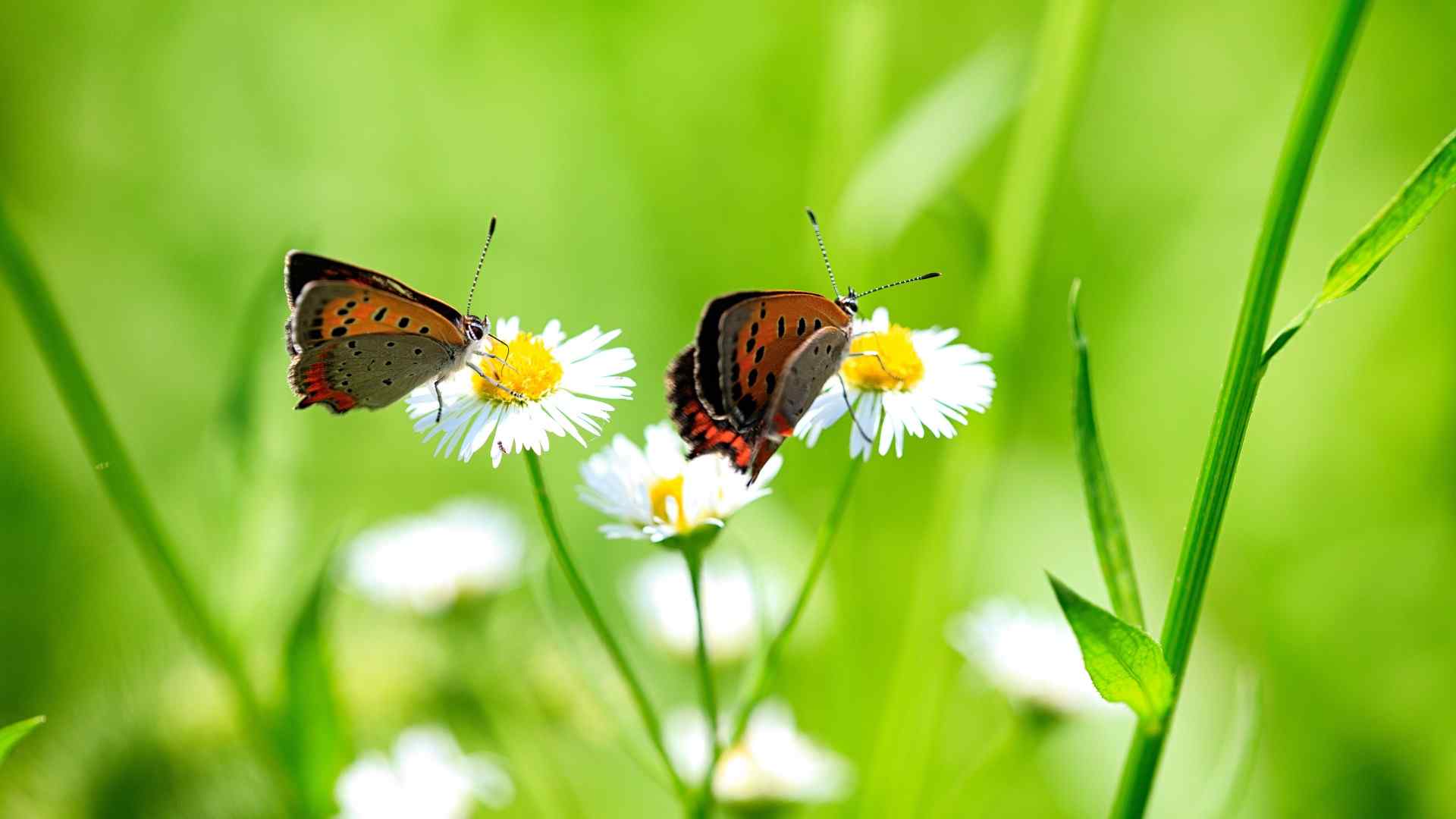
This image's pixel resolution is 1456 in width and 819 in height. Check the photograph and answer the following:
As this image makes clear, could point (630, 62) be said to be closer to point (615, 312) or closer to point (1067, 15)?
point (615, 312)

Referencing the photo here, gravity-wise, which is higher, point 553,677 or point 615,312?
point 615,312

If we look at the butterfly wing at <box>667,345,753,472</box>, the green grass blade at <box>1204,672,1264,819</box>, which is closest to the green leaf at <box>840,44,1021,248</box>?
the butterfly wing at <box>667,345,753,472</box>

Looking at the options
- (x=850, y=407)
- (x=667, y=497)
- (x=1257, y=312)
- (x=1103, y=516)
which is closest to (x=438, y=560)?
(x=667, y=497)

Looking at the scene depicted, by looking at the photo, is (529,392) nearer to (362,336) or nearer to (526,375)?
(526,375)

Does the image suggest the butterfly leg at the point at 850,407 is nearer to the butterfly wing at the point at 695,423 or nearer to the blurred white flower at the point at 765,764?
the butterfly wing at the point at 695,423

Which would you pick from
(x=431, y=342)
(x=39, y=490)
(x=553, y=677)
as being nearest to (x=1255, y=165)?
(x=553, y=677)

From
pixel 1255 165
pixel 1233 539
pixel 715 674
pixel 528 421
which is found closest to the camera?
pixel 528 421

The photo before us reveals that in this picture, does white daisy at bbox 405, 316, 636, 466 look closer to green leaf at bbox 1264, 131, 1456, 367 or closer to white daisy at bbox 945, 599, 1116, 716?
green leaf at bbox 1264, 131, 1456, 367
